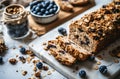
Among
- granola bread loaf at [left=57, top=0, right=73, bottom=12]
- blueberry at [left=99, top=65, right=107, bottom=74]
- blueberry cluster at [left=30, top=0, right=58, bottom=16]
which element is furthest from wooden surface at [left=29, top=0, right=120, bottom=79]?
Answer: granola bread loaf at [left=57, top=0, right=73, bottom=12]

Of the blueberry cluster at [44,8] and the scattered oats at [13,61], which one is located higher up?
the blueberry cluster at [44,8]

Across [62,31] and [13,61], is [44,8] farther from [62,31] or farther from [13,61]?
[13,61]

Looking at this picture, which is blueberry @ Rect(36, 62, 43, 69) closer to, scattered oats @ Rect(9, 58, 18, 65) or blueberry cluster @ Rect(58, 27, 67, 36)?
scattered oats @ Rect(9, 58, 18, 65)

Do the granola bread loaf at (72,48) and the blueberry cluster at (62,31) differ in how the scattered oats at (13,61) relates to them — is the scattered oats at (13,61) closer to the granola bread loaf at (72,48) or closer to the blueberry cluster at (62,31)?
the granola bread loaf at (72,48)

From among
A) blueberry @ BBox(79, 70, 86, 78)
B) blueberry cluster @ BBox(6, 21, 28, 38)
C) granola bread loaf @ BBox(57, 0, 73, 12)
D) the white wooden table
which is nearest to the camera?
blueberry @ BBox(79, 70, 86, 78)

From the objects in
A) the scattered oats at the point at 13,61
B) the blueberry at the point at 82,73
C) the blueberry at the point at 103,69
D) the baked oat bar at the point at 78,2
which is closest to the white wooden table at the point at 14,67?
the scattered oats at the point at 13,61

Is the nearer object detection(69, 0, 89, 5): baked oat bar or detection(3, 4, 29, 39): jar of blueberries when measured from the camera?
detection(3, 4, 29, 39): jar of blueberries

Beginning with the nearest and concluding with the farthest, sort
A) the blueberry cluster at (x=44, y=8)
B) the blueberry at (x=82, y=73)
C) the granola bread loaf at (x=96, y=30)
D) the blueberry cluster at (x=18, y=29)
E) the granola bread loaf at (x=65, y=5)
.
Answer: the blueberry at (x=82, y=73)
the granola bread loaf at (x=96, y=30)
the blueberry cluster at (x=18, y=29)
the blueberry cluster at (x=44, y=8)
the granola bread loaf at (x=65, y=5)

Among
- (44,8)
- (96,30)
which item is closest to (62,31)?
(44,8)
